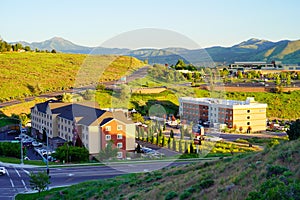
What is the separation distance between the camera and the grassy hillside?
5934cm

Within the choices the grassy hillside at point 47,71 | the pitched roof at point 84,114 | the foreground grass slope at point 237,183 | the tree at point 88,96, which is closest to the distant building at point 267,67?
the grassy hillside at point 47,71

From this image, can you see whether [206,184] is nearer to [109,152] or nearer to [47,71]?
[109,152]

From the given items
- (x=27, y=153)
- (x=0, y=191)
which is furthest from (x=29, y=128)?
(x=0, y=191)

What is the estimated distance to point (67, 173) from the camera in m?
23.9

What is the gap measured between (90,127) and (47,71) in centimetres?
4918

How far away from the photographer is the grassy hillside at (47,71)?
59338 millimetres

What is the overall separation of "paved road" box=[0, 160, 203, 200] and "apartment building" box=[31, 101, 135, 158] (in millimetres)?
1879

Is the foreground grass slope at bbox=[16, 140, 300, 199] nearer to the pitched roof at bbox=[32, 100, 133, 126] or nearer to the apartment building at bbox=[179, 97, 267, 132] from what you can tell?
the pitched roof at bbox=[32, 100, 133, 126]

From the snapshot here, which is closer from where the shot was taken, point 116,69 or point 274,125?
point 274,125

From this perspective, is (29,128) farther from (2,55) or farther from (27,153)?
(2,55)

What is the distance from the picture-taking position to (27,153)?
3219 cm

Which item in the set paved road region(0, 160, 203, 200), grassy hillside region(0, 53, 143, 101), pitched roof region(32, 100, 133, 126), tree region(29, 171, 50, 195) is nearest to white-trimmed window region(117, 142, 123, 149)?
paved road region(0, 160, 203, 200)

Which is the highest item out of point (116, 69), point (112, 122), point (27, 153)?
point (116, 69)

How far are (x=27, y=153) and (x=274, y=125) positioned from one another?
106 feet
